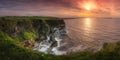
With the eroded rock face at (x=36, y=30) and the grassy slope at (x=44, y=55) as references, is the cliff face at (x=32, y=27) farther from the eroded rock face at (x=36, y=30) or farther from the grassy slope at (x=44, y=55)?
the grassy slope at (x=44, y=55)

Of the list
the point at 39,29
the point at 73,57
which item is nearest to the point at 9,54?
the point at 73,57

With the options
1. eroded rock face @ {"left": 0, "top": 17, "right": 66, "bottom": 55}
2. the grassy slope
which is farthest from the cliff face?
the grassy slope

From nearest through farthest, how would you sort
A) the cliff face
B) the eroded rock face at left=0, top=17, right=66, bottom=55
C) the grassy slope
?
the grassy slope, the eroded rock face at left=0, top=17, right=66, bottom=55, the cliff face

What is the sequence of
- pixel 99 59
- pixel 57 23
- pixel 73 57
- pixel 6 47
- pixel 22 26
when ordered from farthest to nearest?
pixel 57 23 → pixel 22 26 → pixel 6 47 → pixel 73 57 → pixel 99 59

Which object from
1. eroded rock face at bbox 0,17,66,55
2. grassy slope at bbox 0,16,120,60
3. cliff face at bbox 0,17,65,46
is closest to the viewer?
grassy slope at bbox 0,16,120,60

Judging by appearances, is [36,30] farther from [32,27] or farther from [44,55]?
[44,55]

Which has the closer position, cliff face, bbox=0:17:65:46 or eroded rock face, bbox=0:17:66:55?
eroded rock face, bbox=0:17:66:55

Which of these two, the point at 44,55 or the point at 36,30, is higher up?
the point at 44,55

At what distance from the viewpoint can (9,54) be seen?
23.2m

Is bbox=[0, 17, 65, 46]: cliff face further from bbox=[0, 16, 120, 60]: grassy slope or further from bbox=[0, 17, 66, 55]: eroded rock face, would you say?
bbox=[0, 16, 120, 60]: grassy slope

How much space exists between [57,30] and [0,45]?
9052cm

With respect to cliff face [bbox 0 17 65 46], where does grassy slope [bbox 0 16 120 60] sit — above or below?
above

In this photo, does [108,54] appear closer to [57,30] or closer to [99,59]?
[99,59]

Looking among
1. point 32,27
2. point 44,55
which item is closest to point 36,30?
point 32,27
